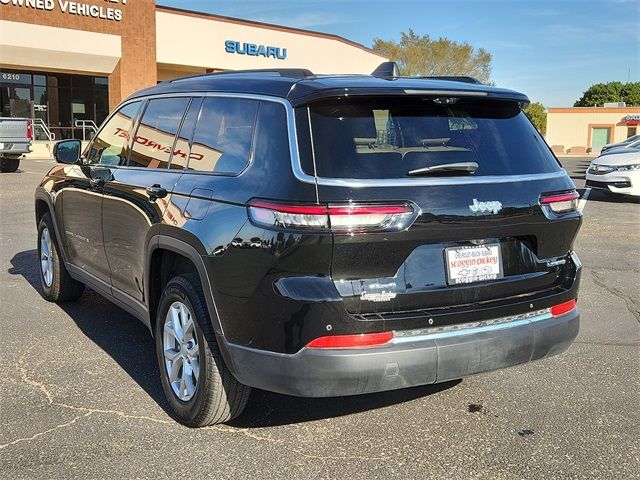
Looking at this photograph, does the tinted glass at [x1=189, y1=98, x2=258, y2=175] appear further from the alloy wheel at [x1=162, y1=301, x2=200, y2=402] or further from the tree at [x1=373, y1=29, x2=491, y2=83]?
the tree at [x1=373, y1=29, x2=491, y2=83]

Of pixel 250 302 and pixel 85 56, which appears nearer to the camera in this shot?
pixel 250 302

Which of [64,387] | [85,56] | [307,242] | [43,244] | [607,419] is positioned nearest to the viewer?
[307,242]

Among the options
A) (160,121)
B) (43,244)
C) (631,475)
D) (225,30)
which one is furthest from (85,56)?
Answer: (631,475)

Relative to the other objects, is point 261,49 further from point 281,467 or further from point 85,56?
point 281,467

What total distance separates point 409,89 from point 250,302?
1.24 metres

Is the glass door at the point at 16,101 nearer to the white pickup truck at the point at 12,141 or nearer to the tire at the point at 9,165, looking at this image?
the tire at the point at 9,165

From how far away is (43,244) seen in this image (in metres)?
6.03

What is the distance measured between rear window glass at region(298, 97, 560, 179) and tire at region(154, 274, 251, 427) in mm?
1004

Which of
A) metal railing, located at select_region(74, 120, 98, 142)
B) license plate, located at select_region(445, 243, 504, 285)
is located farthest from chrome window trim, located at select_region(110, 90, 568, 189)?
metal railing, located at select_region(74, 120, 98, 142)

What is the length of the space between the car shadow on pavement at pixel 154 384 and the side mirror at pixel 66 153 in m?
1.28

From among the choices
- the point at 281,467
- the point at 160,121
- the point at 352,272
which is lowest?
the point at 281,467

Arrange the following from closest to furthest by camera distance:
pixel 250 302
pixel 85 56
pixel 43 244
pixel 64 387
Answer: pixel 250 302
pixel 64 387
pixel 43 244
pixel 85 56

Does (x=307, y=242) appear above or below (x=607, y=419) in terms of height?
above

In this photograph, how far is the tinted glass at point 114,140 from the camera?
4.56 meters
